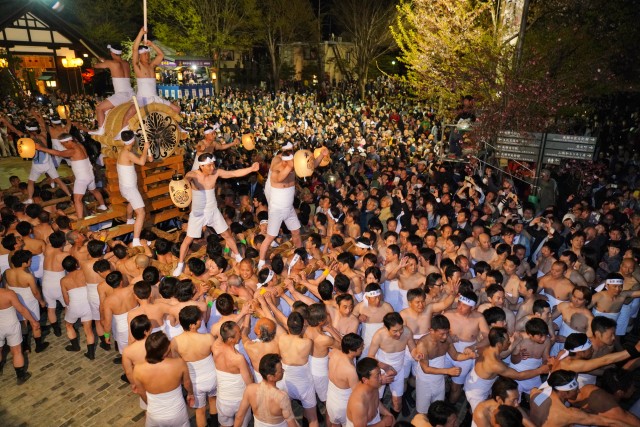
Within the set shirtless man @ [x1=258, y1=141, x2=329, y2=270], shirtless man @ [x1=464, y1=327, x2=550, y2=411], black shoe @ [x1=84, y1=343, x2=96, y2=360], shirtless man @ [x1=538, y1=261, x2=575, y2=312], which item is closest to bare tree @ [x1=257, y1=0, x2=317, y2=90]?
shirtless man @ [x1=258, y1=141, x2=329, y2=270]

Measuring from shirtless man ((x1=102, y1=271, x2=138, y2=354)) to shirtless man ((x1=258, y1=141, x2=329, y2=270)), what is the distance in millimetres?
2241

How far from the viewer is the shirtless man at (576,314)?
5.79 metres

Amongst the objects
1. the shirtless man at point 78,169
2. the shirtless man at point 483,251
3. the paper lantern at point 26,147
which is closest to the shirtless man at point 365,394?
the shirtless man at point 483,251

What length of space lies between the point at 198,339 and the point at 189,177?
320 centimetres

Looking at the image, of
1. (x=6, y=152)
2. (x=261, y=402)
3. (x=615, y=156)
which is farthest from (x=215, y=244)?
(x=6, y=152)

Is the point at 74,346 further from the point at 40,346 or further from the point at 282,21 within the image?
the point at 282,21

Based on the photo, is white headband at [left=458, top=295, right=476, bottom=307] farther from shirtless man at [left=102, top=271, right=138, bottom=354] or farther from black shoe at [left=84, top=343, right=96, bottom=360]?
black shoe at [left=84, top=343, right=96, bottom=360]

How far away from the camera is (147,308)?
5992 mm

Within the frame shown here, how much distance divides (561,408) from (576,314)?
2.17 meters

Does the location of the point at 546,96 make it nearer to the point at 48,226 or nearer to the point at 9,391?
the point at 48,226

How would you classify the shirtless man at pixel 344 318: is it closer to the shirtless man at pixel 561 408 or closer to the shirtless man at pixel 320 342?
the shirtless man at pixel 320 342

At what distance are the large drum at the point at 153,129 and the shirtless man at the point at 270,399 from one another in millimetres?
6892

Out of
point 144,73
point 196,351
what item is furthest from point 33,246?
point 196,351

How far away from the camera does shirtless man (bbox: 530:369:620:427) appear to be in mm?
Result: 4059
